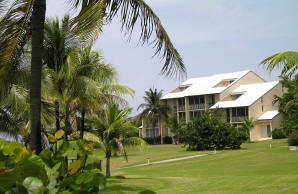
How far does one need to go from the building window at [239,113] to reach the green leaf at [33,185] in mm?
57975

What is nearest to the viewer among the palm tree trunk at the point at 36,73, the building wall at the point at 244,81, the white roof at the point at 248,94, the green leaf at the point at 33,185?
the green leaf at the point at 33,185

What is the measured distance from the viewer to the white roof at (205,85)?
205ft

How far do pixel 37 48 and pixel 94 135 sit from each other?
531 inches

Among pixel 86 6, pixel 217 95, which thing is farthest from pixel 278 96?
pixel 86 6

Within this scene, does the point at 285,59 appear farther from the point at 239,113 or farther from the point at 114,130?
the point at 239,113

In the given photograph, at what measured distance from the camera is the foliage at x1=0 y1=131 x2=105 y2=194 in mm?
1433

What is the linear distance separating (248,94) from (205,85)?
27.4ft

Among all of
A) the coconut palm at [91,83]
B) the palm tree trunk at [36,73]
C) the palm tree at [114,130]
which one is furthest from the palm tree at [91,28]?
the palm tree at [114,130]

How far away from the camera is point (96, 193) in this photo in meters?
1.86

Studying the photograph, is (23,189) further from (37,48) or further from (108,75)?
(108,75)

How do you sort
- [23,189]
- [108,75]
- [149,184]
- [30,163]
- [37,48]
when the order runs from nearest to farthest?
[23,189] → [30,163] → [37,48] → [149,184] → [108,75]

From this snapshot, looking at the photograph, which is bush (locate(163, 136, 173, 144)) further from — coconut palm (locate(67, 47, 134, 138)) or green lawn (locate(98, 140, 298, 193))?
coconut palm (locate(67, 47, 134, 138))

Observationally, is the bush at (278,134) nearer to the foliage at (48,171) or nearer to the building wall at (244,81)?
the building wall at (244,81)

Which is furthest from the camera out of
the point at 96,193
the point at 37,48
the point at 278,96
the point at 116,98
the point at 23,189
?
the point at 278,96
